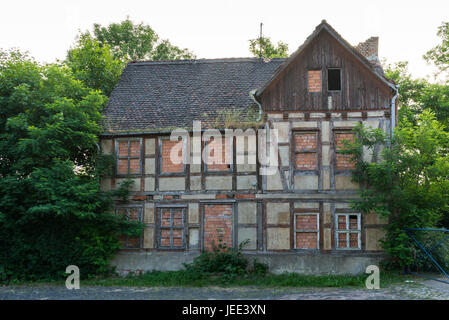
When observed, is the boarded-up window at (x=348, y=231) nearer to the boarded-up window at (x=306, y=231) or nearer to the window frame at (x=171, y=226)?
the boarded-up window at (x=306, y=231)

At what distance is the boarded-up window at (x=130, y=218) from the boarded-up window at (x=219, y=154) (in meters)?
3.06

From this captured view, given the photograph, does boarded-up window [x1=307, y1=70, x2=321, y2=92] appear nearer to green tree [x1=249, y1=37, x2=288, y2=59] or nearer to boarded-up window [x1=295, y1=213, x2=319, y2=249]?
boarded-up window [x1=295, y1=213, x2=319, y2=249]

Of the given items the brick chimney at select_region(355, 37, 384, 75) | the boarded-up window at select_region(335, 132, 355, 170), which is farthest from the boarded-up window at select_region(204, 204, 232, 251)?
the brick chimney at select_region(355, 37, 384, 75)

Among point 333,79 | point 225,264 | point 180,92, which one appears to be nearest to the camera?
point 225,264

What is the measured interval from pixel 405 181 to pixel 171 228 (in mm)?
8050

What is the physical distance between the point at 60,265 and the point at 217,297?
612cm

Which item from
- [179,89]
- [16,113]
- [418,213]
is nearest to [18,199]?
[16,113]

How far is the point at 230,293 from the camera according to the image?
12.5m

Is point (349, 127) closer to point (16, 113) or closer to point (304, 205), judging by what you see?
point (304, 205)

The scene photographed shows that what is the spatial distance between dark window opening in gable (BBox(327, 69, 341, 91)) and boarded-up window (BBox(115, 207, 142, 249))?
8.03m

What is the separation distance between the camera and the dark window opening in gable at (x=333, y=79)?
15461 millimetres

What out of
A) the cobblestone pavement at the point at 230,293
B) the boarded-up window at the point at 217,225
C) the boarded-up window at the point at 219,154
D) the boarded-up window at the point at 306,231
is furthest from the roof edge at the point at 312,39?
the cobblestone pavement at the point at 230,293

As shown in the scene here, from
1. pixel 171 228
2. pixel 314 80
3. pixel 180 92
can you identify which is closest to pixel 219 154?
pixel 171 228

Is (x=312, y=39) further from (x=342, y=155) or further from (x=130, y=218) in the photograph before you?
(x=130, y=218)
